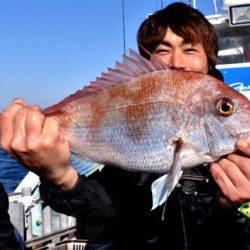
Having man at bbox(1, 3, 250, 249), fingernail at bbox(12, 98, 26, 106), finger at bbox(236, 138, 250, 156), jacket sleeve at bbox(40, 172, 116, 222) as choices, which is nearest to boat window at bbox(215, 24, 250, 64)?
man at bbox(1, 3, 250, 249)

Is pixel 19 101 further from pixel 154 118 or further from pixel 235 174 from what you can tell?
pixel 235 174

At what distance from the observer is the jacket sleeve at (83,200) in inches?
105

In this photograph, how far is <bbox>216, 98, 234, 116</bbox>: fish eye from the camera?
7.22 ft

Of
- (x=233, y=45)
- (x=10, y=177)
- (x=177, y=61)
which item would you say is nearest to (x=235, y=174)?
(x=177, y=61)

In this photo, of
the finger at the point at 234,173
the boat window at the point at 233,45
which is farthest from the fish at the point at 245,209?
the boat window at the point at 233,45

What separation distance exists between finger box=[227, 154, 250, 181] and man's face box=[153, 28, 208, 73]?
114cm

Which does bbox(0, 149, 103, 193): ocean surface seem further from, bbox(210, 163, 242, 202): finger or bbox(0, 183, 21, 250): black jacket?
bbox(210, 163, 242, 202): finger

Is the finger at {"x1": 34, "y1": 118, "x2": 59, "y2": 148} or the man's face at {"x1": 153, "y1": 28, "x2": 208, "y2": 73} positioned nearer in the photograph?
the finger at {"x1": 34, "y1": 118, "x2": 59, "y2": 148}

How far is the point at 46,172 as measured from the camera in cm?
241

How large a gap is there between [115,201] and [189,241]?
2.11 ft

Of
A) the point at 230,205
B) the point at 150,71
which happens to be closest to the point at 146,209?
the point at 230,205

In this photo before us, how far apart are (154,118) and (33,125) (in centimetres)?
70

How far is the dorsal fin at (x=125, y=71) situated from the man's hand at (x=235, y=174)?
0.65 m

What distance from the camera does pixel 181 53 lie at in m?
3.20
